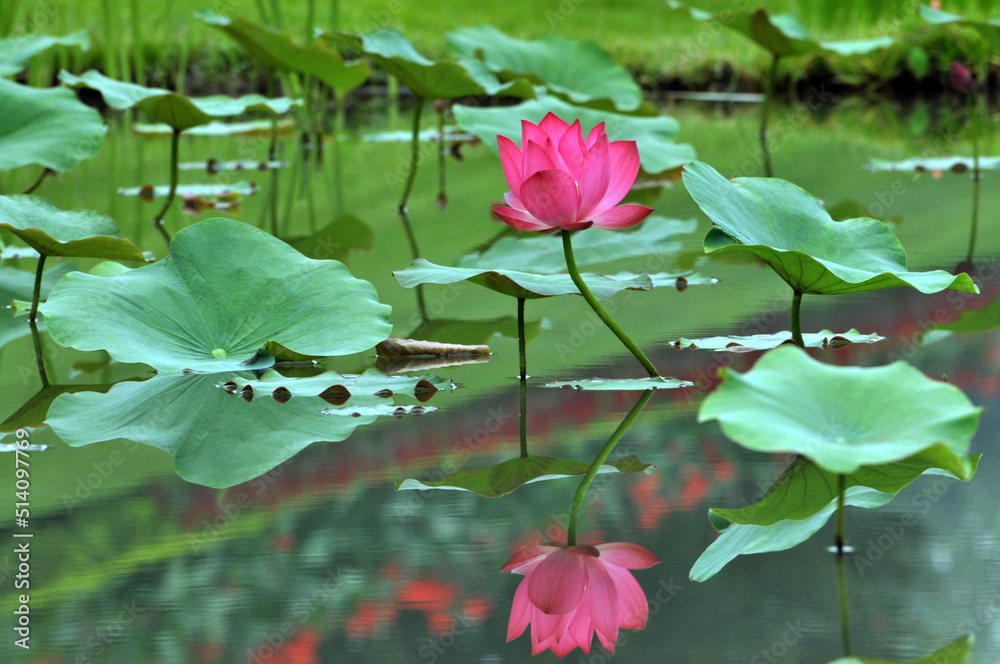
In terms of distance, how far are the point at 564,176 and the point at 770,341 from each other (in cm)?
36

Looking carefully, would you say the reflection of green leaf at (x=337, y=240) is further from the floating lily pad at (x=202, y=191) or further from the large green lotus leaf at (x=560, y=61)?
the large green lotus leaf at (x=560, y=61)

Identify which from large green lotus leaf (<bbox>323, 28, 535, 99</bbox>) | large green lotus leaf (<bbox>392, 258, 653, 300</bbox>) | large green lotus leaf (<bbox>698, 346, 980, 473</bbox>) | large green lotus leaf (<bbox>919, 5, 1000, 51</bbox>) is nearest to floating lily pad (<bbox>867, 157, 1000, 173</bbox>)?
large green lotus leaf (<bbox>919, 5, 1000, 51</bbox>)

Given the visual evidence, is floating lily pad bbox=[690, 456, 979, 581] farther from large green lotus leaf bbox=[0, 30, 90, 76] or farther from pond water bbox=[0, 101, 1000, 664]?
large green lotus leaf bbox=[0, 30, 90, 76]

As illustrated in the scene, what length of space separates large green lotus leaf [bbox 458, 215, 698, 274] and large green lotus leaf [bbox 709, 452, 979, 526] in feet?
2.78

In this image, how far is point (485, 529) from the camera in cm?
74

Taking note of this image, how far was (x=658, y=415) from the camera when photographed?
3.25 ft

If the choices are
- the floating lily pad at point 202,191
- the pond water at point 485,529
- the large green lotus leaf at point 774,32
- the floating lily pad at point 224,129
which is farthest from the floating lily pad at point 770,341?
the floating lily pad at point 224,129

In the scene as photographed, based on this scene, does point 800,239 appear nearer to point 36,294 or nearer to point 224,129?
point 36,294

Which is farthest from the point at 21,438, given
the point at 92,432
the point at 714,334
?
the point at 714,334

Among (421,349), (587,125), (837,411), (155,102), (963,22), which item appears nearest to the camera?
(837,411)

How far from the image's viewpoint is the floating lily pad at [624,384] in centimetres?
106

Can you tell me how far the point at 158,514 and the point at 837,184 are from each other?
83.0 inches

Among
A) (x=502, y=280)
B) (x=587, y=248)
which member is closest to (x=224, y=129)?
(x=587, y=248)

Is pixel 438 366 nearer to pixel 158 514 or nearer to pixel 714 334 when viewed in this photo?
pixel 714 334
